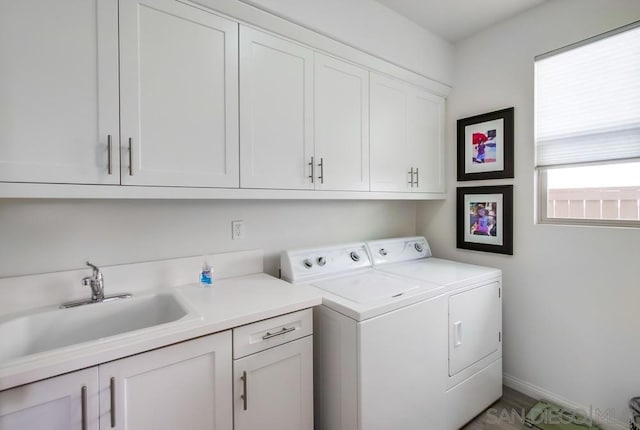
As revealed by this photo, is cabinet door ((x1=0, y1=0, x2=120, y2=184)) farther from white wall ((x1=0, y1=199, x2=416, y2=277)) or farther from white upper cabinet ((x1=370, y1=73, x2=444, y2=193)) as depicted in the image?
white upper cabinet ((x1=370, y1=73, x2=444, y2=193))

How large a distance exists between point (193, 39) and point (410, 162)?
1605mm

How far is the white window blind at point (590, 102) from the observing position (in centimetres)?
174

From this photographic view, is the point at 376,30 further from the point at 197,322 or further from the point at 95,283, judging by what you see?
the point at 95,283

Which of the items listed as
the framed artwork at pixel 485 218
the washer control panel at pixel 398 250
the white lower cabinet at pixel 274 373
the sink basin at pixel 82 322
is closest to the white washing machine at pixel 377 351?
the white lower cabinet at pixel 274 373

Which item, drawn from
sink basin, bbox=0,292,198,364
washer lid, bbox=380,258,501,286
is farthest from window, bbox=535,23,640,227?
sink basin, bbox=0,292,198,364

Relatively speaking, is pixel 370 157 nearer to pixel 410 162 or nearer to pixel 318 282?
pixel 410 162

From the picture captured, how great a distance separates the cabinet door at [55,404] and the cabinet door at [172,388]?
33 millimetres

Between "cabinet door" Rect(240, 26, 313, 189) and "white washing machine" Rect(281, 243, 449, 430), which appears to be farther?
"cabinet door" Rect(240, 26, 313, 189)

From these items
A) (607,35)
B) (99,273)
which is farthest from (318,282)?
(607,35)

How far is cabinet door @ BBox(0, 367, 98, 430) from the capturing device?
2.84 ft

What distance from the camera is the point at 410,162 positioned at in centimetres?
231

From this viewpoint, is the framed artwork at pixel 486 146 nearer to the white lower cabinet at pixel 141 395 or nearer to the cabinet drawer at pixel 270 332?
the cabinet drawer at pixel 270 332

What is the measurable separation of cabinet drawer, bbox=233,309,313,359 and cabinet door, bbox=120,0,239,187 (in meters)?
0.68

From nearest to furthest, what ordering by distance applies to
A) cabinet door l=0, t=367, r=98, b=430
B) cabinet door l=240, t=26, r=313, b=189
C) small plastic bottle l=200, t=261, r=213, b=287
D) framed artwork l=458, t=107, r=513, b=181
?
cabinet door l=0, t=367, r=98, b=430 < cabinet door l=240, t=26, r=313, b=189 < small plastic bottle l=200, t=261, r=213, b=287 < framed artwork l=458, t=107, r=513, b=181
